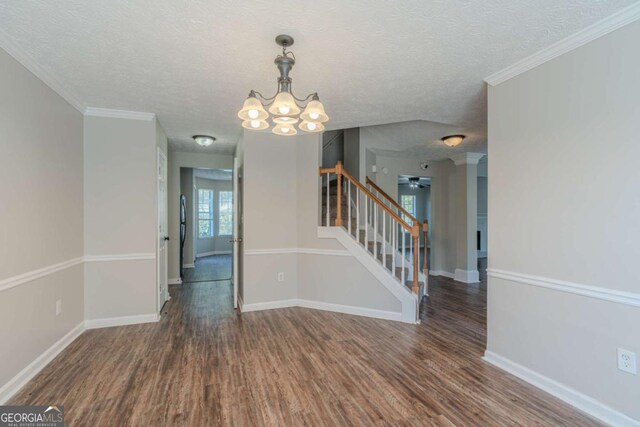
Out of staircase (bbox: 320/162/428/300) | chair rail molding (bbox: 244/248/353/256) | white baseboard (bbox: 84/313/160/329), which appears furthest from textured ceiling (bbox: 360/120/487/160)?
white baseboard (bbox: 84/313/160/329)

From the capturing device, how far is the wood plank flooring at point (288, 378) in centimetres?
194

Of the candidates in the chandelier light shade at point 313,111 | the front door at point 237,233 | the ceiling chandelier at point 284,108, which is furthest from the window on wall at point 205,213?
the chandelier light shade at point 313,111

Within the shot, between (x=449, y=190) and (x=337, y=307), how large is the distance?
13.0 feet

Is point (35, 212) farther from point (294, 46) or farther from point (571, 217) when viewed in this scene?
point (571, 217)

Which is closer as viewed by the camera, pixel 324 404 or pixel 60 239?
pixel 324 404

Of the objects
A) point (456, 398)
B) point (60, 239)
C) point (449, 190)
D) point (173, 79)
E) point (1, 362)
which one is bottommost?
point (456, 398)

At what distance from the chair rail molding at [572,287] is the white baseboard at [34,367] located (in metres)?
3.84

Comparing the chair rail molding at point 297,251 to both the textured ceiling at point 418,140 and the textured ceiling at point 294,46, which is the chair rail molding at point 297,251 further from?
the textured ceiling at point 418,140

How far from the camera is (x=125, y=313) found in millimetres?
3541

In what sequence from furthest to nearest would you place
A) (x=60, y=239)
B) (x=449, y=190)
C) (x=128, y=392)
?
(x=449, y=190), (x=60, y=239), (x=128, y=392)

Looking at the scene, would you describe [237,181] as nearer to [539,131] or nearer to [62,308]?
[62,308]

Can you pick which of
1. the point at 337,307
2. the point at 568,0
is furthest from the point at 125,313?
the point at 568,0

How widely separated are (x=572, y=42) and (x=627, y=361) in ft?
6.81

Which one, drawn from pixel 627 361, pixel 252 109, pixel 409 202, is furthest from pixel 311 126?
pixel 409 202
